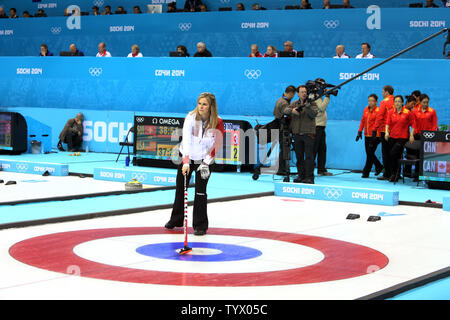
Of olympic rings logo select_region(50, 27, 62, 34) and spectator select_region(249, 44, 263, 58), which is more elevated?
olympic rings logo select_region(50, 27, 62, 34)

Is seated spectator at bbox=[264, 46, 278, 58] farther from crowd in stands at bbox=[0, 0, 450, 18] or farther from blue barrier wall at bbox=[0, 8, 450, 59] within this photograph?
crowd in stands at bbox=[0, 0, 450, 18]

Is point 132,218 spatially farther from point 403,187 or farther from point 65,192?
point 403,187

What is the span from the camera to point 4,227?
9625mm

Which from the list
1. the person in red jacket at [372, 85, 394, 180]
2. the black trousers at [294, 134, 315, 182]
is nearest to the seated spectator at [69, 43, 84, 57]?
the black trousers at [294, 134, 315, 182]

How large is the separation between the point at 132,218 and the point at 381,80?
9534mm

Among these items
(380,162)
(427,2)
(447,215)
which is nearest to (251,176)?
(380,162)

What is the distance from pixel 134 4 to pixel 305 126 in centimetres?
1407

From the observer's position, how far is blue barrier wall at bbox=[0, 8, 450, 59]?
66.9 ft

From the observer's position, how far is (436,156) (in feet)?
50.6

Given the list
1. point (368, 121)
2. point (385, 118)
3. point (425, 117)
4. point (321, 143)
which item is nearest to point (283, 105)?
point (321, 143)

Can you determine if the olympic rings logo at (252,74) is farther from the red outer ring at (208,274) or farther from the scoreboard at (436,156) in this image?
the red outer ring at (208,274)

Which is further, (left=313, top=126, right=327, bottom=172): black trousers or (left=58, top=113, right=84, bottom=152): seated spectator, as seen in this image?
(left=58, top=113, right=84, bottom=152): seated spectator

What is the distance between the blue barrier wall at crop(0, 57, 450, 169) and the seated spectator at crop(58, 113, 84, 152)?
0.87 ft
